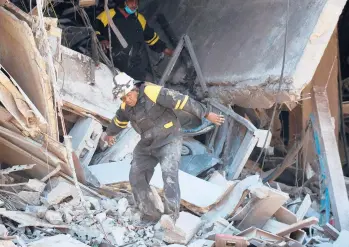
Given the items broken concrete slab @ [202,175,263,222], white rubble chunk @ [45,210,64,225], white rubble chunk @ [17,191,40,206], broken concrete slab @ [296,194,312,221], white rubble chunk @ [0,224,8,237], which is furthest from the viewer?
broken concrete slab @ [296,194,312,221]

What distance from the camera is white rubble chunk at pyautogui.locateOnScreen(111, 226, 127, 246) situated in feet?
21.6

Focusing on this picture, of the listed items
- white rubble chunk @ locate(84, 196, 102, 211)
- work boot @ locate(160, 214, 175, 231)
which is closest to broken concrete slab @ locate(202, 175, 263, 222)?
work boot @ locate(160, 214, 175, 231)

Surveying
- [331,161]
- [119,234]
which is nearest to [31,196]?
[119,234]

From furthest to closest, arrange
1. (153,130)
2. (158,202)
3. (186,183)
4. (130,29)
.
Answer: (130,29) < (186,183) < (158,202) < (153,130)

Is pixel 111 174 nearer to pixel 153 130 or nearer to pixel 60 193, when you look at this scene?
pixel 60 193

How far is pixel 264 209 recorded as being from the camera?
7.12 meters

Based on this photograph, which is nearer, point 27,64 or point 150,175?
point 150,175

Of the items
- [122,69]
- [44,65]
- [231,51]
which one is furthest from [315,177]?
[44,65]

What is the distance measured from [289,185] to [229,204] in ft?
7.96

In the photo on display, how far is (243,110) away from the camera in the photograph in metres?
9.18

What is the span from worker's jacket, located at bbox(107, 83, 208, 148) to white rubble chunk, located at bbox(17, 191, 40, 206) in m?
1.04

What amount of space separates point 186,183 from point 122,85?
74.1 inches

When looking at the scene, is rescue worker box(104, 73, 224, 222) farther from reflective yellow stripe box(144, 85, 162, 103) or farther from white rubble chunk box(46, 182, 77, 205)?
white rubble chunk box(46, 182, 77, 205)

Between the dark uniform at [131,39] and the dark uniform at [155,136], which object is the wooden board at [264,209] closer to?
the dark uniform at [155,136]
